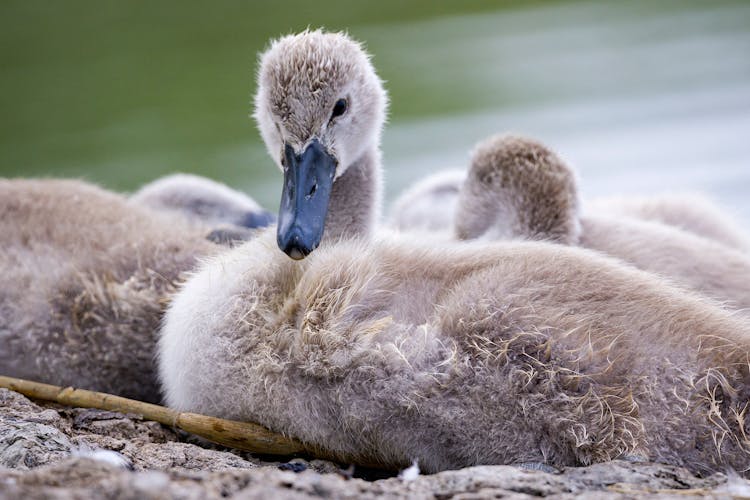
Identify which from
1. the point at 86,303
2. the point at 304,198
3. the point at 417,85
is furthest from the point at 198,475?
the point at 417,85

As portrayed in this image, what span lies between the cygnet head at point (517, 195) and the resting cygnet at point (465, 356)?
84 cm

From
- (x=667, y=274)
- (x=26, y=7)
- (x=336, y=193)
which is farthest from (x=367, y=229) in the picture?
(x=26, y=7)

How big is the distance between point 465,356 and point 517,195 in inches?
55.6

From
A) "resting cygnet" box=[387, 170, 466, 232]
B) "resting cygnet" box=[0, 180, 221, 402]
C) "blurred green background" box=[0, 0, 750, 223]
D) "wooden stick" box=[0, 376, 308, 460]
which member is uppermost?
"blurred green background" box=[0, 0, 750, 223]

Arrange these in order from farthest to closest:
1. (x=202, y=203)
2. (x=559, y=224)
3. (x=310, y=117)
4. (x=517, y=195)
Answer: (x=202, y=203) → (x=517, y=195) → (x=559, y=224) → (x=310, y=117)

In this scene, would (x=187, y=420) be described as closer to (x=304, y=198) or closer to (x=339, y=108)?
(x=304, y=198)

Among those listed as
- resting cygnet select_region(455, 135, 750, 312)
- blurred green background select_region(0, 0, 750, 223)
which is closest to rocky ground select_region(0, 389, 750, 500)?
resting cygnet select_region(455, 135, 750, 312)

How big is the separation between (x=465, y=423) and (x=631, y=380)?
1.41 ft

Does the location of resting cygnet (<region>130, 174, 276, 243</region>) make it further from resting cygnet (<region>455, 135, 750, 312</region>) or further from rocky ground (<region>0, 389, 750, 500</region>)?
rocky ground (<region>0, 389, 750, 500</region>)

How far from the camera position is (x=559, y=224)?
4152 millimetres

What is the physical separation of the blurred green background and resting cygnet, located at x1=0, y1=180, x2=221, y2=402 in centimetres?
398

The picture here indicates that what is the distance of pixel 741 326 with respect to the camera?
312cm

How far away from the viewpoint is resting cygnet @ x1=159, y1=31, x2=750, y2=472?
2926 millimetres

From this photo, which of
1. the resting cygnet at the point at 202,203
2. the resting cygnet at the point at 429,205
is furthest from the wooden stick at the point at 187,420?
the resting cygnet at the point at 429,205
